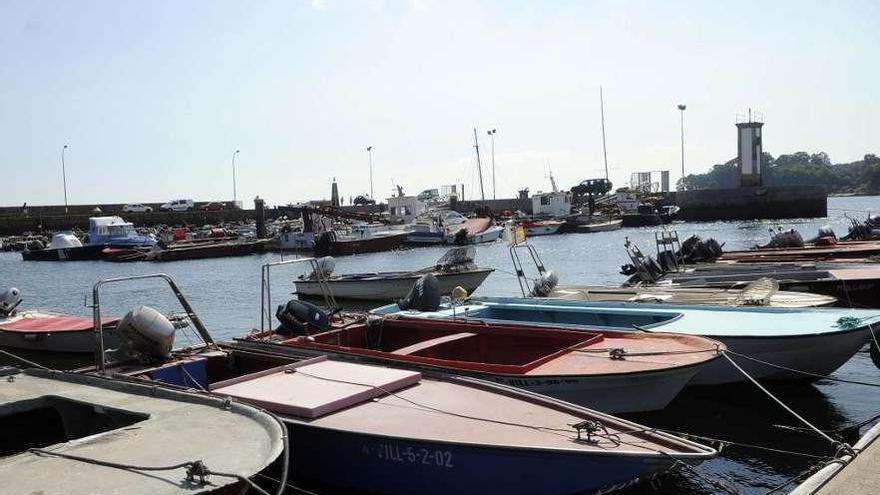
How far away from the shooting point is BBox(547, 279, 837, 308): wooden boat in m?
15.0

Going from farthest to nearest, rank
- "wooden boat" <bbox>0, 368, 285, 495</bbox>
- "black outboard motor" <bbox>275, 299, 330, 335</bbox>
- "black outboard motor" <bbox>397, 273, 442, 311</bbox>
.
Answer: "black outboard motor" <bbox>397, 273, 442, 311</bbox> → "black outboard motor" <bbox>275, 299, 330, 335</bbox> → "wooden boat" <bbox>0, 368, 285, 495</bbox>

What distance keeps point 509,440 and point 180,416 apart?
125 inches

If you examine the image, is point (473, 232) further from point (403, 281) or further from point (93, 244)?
point (403, 281)

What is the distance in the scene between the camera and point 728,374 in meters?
12.6

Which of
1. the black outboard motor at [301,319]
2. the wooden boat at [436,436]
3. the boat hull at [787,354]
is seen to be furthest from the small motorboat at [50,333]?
the boat hull at [787,354]

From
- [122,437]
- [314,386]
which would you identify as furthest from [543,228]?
[122,437]

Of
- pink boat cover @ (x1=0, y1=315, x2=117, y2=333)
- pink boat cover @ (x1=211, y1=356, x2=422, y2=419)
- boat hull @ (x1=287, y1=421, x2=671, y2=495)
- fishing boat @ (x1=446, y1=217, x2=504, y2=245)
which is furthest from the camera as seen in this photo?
fishing boat @ (x1=446, y1=217, x2=504, y2=245)

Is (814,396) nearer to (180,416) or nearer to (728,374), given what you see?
(728,374)

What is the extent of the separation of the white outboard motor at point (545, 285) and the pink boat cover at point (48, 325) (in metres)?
10.5

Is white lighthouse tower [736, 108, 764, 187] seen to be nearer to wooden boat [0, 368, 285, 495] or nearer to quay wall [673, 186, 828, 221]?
quay wall [673, 186, 828, 221]

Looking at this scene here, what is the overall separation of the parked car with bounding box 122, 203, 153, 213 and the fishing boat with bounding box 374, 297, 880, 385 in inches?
3525

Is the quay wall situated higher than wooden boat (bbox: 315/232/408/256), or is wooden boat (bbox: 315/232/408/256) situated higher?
the quay wall

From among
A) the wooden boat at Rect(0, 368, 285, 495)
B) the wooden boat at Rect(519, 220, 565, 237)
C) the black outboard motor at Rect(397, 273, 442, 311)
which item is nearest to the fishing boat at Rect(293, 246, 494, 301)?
the black outboard motor at Rect(397, 273, 442, 311)

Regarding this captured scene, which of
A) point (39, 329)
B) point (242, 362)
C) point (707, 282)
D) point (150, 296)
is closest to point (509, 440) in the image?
point (242, 362)
